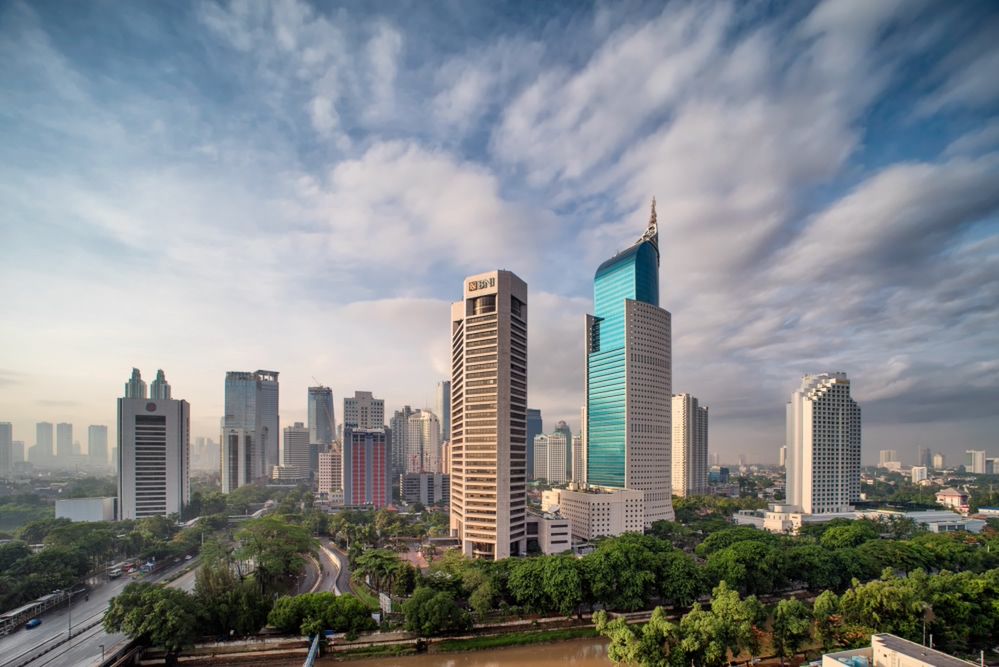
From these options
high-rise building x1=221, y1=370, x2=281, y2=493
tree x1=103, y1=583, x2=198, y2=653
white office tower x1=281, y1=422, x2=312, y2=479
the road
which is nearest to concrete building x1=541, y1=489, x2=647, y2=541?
tree x1=103, y1=583, x2=198, y2=653

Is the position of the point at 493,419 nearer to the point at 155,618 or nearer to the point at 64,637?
the point at 155,618

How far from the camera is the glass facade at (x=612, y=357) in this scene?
45.4 m

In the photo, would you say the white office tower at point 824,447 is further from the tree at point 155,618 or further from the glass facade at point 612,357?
the tree at point 155,618

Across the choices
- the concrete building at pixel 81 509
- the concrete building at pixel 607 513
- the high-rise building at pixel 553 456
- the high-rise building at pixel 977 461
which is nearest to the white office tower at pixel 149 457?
the concrete building at pixel 81 509

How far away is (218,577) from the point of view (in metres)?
20.7

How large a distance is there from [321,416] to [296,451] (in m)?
12.8

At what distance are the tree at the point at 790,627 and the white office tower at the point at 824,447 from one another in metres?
34.8

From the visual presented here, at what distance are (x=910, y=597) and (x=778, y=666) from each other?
5.26m

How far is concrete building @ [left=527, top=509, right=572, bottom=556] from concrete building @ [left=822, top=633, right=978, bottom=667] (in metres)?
20.3

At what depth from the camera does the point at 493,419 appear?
31.6 m

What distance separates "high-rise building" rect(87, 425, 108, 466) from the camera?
9975 centimetres

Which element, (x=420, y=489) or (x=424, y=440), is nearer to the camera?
(x=420, y=489)

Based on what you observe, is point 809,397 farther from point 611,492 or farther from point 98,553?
point 98,553

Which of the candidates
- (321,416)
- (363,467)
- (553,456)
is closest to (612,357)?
(363,467)
